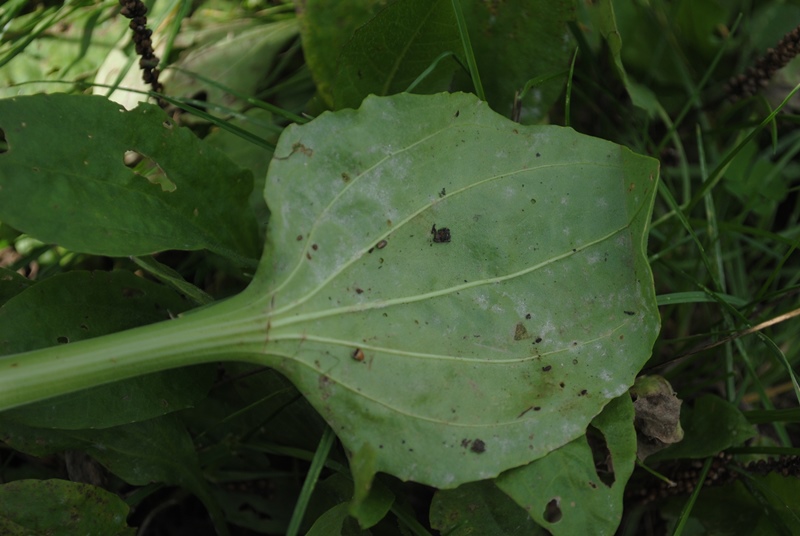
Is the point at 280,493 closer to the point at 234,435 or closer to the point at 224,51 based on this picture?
the point at 234,435

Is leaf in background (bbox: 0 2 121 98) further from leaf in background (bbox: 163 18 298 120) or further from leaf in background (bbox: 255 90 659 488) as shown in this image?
leaf in background (bbox: 255 90 659 488)

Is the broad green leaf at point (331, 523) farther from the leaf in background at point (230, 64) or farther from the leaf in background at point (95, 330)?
the leaf in background at point (230, 64)

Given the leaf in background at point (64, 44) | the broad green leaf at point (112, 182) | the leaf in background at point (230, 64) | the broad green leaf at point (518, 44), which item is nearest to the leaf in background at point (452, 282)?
the broad green leaf at point (112, 182)

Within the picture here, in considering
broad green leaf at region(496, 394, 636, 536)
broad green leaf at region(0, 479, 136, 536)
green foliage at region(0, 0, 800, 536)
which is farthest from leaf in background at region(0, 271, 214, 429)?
broad green leaf at region(496, 394, 636, 536)

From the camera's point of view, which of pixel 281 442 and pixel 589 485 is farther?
pixel 281 442

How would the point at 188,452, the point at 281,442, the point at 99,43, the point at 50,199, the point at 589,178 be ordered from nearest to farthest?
the point at 50,199 → the point at 589,178 → the point at 188,452 → the point at 281,442 → the point at 99,43

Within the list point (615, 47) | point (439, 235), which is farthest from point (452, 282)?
point (615, 47)

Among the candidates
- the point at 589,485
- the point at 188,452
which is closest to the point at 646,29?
the point at 589,485
